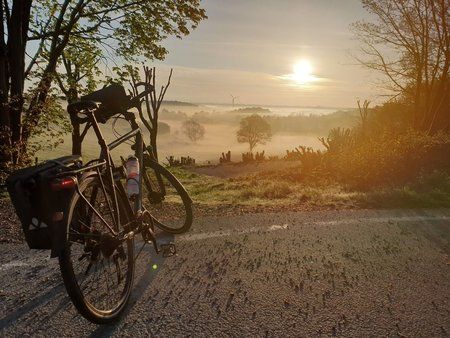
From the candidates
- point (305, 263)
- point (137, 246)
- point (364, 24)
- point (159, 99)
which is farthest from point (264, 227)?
point (159, 99)

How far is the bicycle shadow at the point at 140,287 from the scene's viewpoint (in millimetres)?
2733

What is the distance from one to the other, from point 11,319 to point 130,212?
3.96 ft

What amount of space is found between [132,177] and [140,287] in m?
1.03

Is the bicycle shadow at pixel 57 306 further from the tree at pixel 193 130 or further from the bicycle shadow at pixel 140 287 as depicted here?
the tree at pixel 193 130

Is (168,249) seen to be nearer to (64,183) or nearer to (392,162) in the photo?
(64,183)

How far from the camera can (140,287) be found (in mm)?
3359

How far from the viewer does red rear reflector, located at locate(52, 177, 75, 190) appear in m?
2.41

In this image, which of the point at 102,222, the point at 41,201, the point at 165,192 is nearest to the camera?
the point at 41,201

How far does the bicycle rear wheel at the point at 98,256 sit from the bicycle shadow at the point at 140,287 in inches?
2.5

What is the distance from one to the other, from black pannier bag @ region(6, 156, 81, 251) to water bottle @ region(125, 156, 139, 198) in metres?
1.08

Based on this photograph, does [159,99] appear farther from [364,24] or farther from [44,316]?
[44,316]

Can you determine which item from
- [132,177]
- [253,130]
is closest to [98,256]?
[132,177]

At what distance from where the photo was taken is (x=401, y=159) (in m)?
12.5

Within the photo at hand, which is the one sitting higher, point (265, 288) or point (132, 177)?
point (132, 177)
